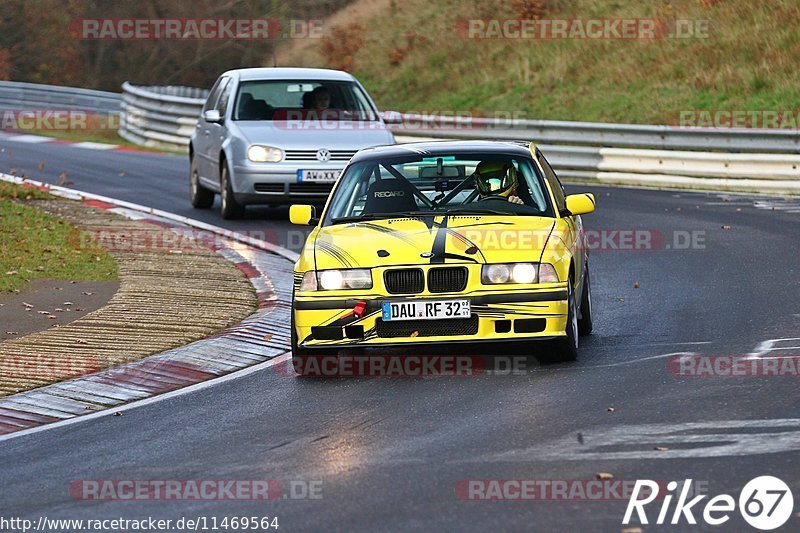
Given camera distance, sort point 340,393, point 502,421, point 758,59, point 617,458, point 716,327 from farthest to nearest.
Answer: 1. point 758,59
2. point 716,327
3. point 340,393
4. point 502,421
5. point 617,458

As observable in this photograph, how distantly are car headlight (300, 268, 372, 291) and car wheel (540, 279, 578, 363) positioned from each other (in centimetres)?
125

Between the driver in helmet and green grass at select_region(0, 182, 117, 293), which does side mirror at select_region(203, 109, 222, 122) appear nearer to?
green grass at select_region(0, 182, 117, 293)

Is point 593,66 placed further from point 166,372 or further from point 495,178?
point 166,372

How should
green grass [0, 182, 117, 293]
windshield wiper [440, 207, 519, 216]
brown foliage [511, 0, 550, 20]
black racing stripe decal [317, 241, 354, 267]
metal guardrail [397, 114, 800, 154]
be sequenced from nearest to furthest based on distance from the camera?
black racing stripe decal [317, 241, 354, 267], windshield wiper [440, 207, 519, 216], green grass [0, 182, 117, 293], metal guardrail [397, 114, 800, 154], brown foliage [511, 0, 550, 20]

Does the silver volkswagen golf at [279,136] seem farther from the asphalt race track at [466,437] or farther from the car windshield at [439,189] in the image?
the car windshield at [439,189]

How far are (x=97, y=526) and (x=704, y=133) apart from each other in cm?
1859

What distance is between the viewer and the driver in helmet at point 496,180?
1100cm

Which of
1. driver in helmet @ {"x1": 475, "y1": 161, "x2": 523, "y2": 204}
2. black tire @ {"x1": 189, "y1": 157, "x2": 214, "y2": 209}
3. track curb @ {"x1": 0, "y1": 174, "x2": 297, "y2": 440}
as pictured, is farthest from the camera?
black tire @ {"x1": 189, "y1": 157, "x2": 214, "y2": 209}

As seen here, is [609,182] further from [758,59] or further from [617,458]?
[617,458]

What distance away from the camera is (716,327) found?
11.3 meters

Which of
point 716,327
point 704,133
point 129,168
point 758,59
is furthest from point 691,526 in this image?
point 758,59

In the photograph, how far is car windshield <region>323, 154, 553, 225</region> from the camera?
10.8 metres

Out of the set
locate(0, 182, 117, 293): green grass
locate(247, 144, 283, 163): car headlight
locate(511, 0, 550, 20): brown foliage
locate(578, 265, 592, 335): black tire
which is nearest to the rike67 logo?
locate(578, 265, 592, 335): black tire

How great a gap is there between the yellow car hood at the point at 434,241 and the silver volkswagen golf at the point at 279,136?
7.64 metres
